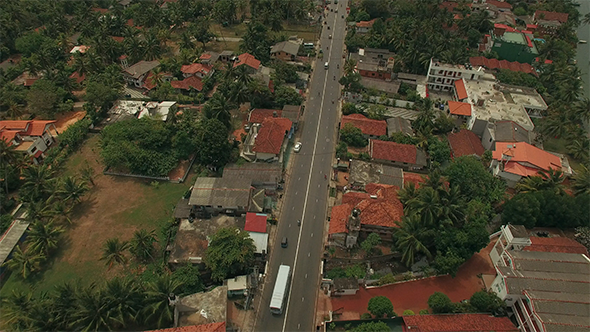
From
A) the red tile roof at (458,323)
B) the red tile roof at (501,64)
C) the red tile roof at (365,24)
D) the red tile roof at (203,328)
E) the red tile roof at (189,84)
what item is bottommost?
the red tile roof at (203,328)

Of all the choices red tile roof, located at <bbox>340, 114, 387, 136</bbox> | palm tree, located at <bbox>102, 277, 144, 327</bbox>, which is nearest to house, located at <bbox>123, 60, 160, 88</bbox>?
red tile roof, located at <bbox>340, 114, 387, 136</bbox>

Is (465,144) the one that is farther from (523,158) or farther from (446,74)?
(446,74)

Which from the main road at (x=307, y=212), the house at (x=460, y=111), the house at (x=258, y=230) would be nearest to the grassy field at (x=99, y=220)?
the house at (x=258, y=230)

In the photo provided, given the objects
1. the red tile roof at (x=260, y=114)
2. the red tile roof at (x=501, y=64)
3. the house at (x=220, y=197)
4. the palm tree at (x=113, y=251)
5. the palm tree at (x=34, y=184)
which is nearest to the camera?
the palm tree at (x=113, y=251)

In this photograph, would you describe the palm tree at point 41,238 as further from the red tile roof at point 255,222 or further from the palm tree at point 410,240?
the palm tree at point 410,240

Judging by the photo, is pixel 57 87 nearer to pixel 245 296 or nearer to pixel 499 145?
pixel 245 296

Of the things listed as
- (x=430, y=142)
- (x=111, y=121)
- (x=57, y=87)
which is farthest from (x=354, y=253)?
(x=57, y=87)
